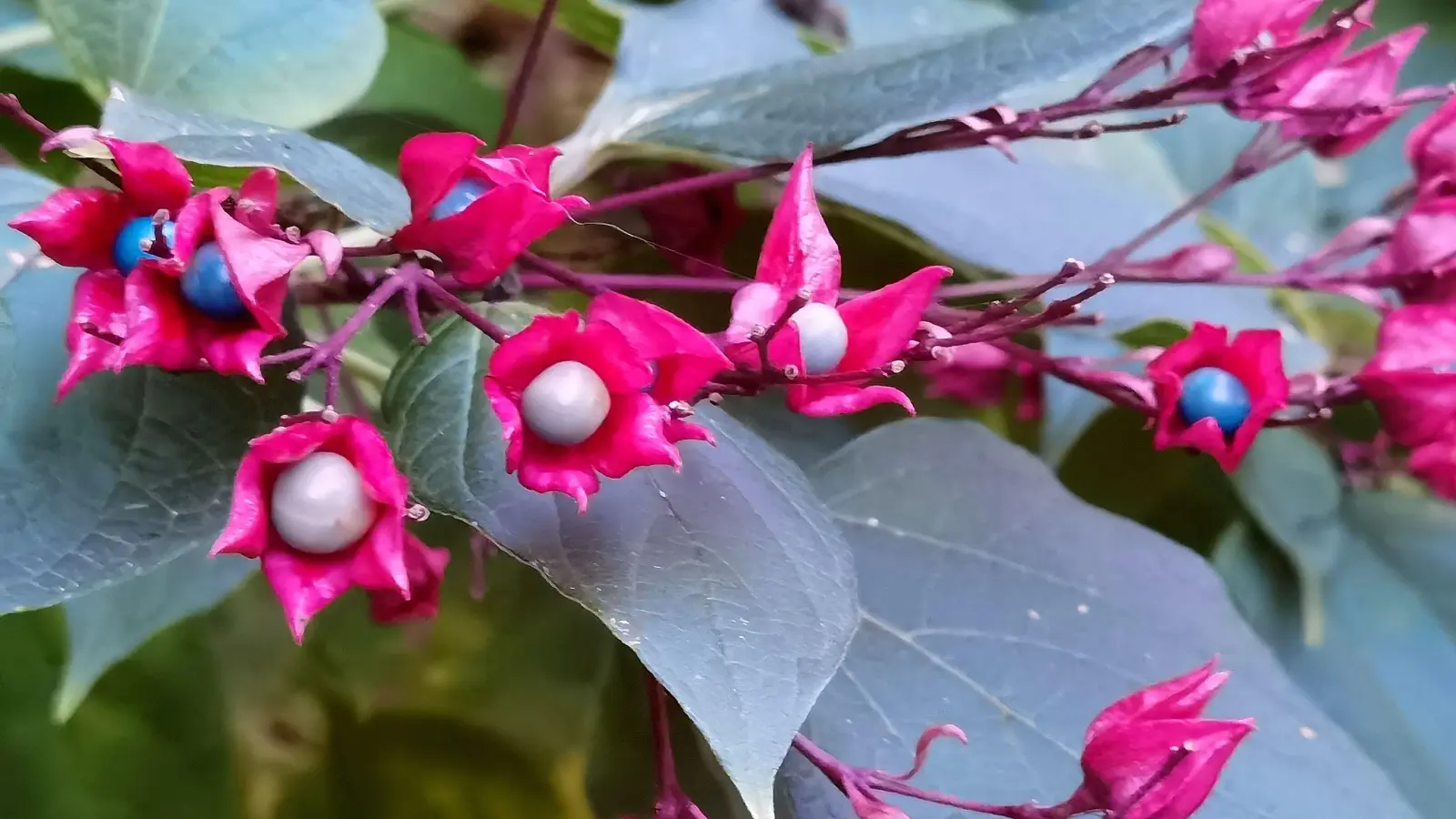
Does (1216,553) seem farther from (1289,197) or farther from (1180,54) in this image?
(1289,197)

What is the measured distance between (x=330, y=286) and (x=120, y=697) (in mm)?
347

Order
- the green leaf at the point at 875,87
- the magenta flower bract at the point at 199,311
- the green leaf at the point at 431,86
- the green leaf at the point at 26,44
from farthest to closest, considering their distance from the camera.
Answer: the green leaf at the point at 431,86 → the green leaf at the point at 26,44 → the green leaf at the point at 875,87 → the magenta flower bract at the point at 199,311

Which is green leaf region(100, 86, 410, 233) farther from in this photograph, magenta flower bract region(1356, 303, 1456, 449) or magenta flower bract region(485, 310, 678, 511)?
magenta flower bract region(1356, 303, 1456, 449)

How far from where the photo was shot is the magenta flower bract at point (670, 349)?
7.9 inches

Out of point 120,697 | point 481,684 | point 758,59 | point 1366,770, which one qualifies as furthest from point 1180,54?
point 120,697

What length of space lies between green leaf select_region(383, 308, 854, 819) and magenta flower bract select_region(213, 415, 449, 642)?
3 centimetres

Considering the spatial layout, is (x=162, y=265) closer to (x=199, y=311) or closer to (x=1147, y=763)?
(x=199, y=311)

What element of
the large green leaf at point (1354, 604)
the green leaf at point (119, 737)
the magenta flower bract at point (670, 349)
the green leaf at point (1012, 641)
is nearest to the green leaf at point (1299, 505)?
the large green leaf at point (1354, 604)

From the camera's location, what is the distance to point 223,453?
27 cm

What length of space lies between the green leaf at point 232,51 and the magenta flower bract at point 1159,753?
33cm

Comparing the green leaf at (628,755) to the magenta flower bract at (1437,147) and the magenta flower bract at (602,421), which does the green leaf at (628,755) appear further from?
the magenta flower bract at (1437,147)

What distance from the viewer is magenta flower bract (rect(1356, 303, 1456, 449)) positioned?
30 centimetres

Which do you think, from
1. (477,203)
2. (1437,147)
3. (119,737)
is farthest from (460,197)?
(119,737)

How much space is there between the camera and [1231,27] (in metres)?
0.29
